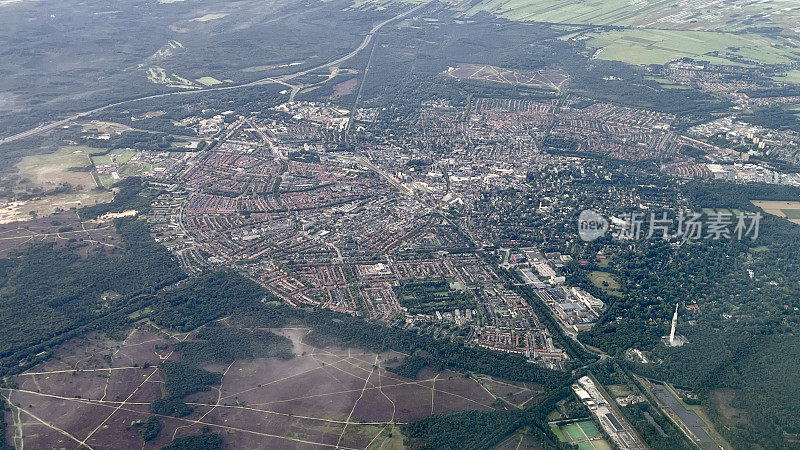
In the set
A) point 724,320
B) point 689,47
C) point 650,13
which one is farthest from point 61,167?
point 650,13

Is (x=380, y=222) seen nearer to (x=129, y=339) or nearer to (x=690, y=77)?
→ (x=129, y=339)

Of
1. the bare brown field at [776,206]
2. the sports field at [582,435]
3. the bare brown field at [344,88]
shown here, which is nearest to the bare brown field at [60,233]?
the sports field at [582,435]

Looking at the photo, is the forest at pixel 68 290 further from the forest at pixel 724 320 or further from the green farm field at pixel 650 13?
the green farm field at pixel 650 13

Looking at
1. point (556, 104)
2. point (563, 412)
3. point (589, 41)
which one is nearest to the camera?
point (563, 412)

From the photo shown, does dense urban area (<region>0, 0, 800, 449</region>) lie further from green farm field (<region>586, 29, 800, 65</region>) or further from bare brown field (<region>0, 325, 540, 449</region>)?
green farm field (<region>586, 29, 800, 65</region>)

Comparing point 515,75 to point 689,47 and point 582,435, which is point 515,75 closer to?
point 689,47

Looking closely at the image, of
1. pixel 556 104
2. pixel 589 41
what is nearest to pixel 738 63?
pixel 589 41

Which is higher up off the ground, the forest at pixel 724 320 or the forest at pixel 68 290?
the forest at pixel 724 320

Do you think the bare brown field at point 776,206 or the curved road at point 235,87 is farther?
the curved road at point 235,87
